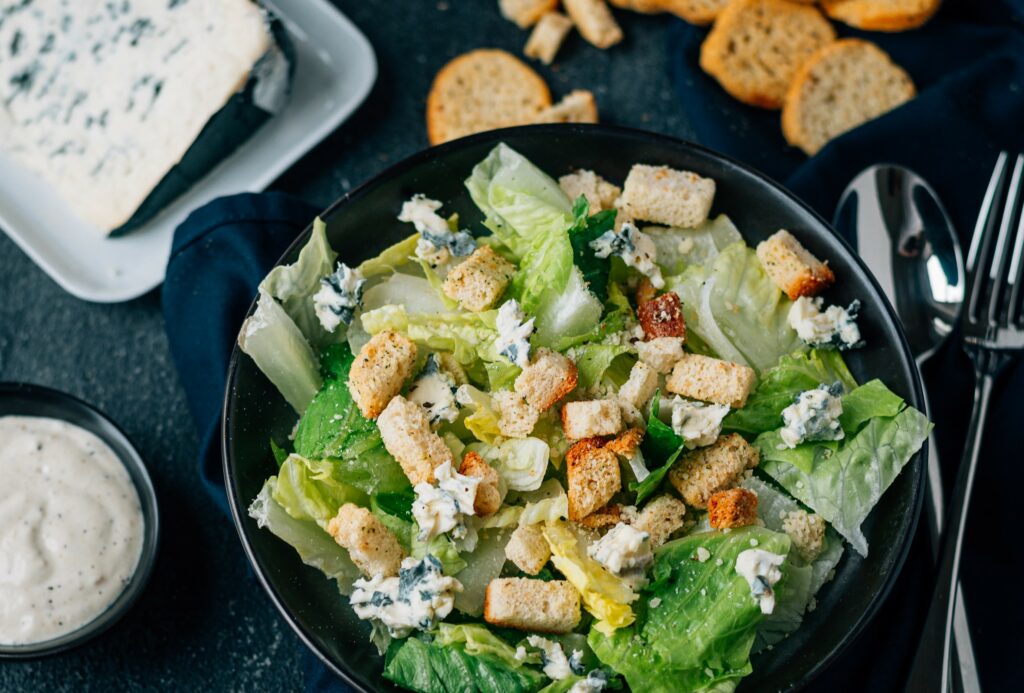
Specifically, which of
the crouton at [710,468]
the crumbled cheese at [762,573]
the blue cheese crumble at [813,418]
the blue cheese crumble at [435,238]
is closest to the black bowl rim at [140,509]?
the blue cheese crumble at [435,238]

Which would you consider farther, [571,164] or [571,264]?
[571,164]

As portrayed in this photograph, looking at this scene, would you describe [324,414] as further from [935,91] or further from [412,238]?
[935,91]

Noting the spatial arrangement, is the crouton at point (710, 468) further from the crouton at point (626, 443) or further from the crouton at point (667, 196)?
the crouton at point (667, 196)

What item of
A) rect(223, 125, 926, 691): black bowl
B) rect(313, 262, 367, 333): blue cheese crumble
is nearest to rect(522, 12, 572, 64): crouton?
rect(223, 125, 926, 691): black bowl

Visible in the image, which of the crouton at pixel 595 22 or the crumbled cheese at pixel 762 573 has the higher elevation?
the crouton at pixel 595 22

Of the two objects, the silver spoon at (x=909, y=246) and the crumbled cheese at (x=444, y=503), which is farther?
the silver spoon at (x=909, y=246)

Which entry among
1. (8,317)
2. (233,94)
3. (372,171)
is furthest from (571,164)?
(8,317)

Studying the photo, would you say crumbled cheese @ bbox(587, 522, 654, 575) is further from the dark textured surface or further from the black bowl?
the dark textured surface
